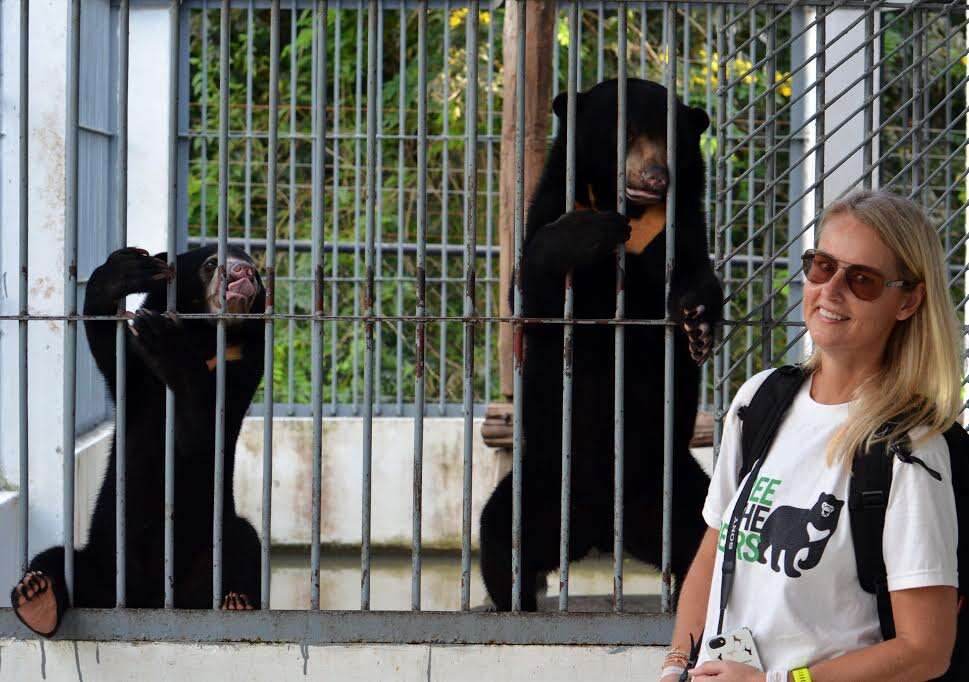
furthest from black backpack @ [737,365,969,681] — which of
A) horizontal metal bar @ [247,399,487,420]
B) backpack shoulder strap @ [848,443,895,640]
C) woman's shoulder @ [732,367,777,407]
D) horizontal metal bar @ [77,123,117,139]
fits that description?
horizontal metal bar @ [247,399,487,420]

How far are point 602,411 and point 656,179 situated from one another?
0.82 meters

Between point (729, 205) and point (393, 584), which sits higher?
point (729, 205)

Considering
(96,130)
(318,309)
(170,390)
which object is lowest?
(170,390)

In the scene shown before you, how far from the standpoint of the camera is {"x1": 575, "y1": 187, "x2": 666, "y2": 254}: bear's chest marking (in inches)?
163

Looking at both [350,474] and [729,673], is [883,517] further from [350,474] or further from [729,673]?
[350,474]

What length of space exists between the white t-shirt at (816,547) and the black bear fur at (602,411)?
1.84 m

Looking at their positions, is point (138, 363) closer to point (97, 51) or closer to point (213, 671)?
point (213, 671)

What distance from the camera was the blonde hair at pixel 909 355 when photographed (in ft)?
6.52

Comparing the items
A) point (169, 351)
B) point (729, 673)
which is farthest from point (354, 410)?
point (729, 673)

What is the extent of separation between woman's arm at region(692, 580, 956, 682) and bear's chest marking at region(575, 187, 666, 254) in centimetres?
228

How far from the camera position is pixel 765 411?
87.2 inches

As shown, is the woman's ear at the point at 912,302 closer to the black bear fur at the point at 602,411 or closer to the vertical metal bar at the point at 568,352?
the vertical metal bar at the point at 568,352

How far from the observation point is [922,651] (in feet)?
6.27

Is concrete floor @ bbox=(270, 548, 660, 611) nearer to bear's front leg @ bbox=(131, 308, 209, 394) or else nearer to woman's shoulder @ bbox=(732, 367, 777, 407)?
bear's front leg @ bbox=(131, 308, 209, 394)
